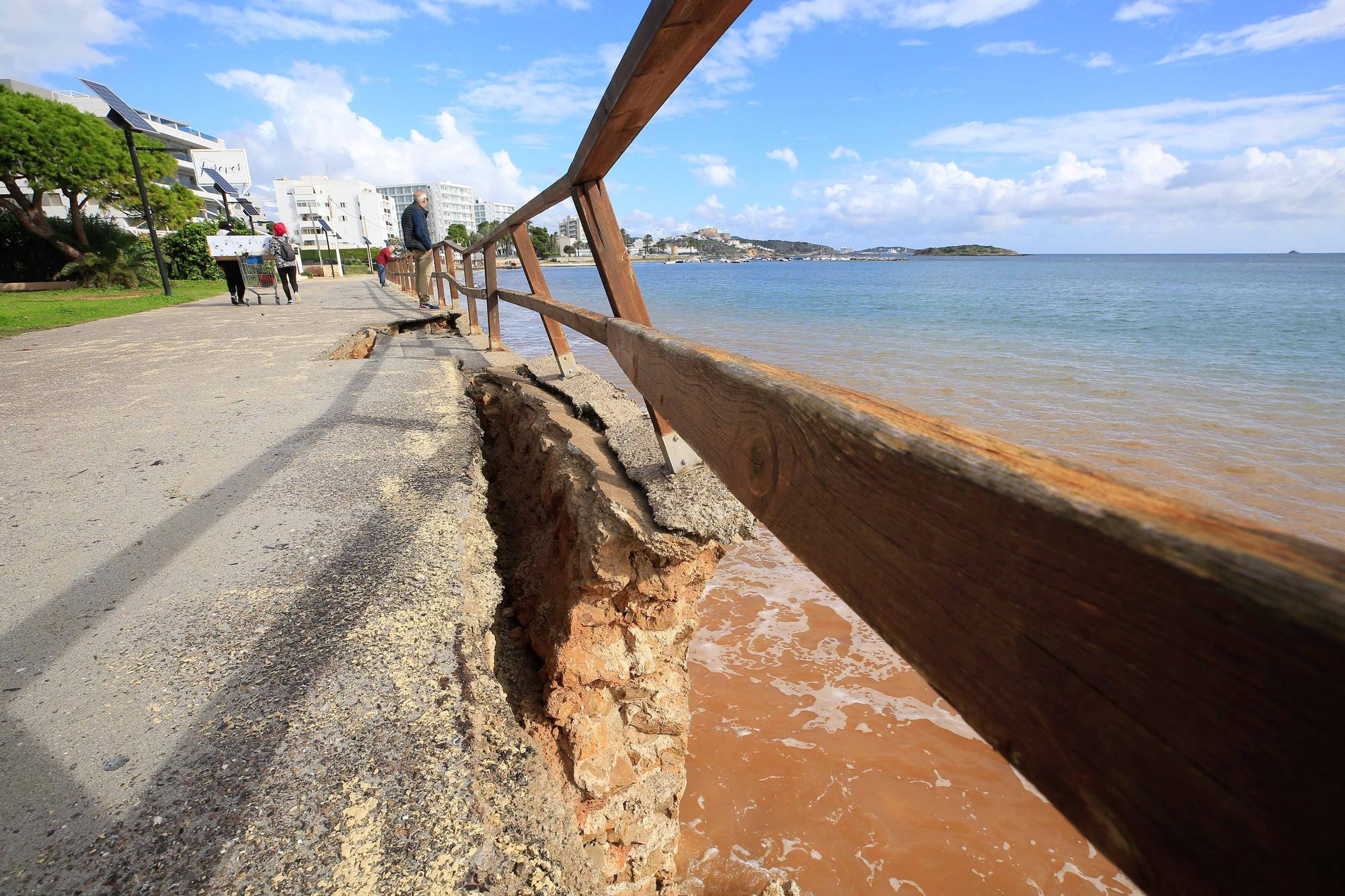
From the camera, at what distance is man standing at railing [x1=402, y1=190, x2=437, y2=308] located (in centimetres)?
997

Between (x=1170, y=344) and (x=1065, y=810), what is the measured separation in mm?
19201

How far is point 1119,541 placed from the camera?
42cm

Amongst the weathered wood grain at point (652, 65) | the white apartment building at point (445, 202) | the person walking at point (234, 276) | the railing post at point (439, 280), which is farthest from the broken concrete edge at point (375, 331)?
the white apartment building at point (445, 202)

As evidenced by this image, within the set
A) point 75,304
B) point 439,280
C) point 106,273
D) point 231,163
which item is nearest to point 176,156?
point 231,163

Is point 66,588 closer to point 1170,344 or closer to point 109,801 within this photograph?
point 109,801

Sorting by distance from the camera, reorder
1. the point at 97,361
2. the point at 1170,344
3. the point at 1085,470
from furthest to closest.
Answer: the point at 1170,344
the point at 97,361
the point at 1085,470

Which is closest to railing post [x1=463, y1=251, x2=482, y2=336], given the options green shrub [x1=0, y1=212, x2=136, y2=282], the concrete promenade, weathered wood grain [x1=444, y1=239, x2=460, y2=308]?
weathered wood grain [x1=444, y1=239, x2=460, y2=308]

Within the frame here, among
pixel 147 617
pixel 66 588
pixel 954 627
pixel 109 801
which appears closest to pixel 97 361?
pixel 66 588

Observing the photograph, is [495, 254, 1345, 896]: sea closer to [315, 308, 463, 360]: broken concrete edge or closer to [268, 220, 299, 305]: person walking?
[315, 308, 463, 360]: broken concrete edge

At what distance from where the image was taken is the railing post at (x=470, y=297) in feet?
23.0

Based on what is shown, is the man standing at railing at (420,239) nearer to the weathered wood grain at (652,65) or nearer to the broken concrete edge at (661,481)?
the broken concrete edge at (661,481)

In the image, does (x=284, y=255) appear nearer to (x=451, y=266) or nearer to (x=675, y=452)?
(x=451, y=266)

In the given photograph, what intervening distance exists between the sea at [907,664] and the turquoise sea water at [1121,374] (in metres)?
0.05

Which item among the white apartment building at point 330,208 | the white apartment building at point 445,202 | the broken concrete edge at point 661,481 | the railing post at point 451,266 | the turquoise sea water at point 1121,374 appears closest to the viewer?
the broken concrete edge at point 661,481
